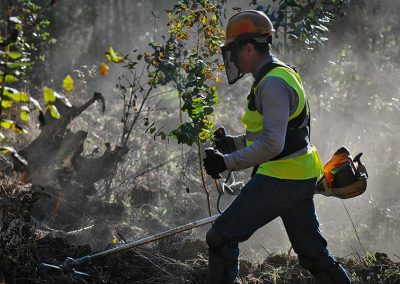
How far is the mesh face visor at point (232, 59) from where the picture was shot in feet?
14.3

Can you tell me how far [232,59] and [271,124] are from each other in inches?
25.1

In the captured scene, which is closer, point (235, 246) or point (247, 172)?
point (235, 246)

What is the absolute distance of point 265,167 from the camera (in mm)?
4250

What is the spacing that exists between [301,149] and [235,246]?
74 centimetres

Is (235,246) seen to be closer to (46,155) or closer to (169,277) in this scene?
(169,277)

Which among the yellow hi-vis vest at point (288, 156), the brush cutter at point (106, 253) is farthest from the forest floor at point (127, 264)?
the yellow hi-vis vest at point (288, 156)

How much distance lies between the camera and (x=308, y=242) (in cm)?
427

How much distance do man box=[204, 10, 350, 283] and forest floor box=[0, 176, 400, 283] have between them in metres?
1.01

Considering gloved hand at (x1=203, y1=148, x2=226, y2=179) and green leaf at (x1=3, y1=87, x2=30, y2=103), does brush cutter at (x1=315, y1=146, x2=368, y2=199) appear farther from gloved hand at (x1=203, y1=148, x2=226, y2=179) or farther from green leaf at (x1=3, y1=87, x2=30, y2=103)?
green leaf at (x1=3, y1=87, x2=30, y2=103)

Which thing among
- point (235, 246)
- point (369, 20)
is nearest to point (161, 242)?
point (235, 246)

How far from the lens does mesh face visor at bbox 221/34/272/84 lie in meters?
4.31

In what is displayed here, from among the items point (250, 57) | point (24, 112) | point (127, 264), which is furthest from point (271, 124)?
point (127, 264)

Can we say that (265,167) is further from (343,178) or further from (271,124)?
(343,178)

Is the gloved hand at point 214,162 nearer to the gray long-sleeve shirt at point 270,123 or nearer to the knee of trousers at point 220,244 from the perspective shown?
the gray long-sleeve shirt at point 270,123
